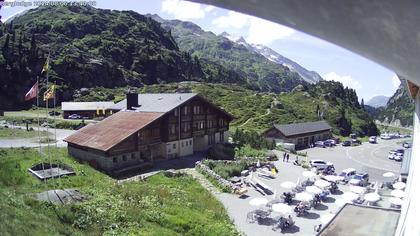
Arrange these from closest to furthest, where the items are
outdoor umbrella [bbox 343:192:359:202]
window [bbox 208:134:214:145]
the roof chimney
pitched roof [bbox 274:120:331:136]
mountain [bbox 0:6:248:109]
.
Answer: outdoor umbrella [bbox 343:192:359:202]
the roof chimney
window [bbox 208:134:214:145]
pitched roof [bbox 274:120:331:136]
mountain [bbox 0:6:248:109]

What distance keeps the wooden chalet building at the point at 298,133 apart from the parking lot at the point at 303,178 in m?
3.44

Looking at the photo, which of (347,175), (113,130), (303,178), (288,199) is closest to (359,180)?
(347,175)

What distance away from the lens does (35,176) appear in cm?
2608

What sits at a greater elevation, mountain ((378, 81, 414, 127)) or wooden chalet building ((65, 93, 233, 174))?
wooden chalet building ((65, 93, 233, 174))

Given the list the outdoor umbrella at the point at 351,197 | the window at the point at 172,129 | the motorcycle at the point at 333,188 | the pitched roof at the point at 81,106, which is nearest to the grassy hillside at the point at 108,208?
the window at the point at 172,129

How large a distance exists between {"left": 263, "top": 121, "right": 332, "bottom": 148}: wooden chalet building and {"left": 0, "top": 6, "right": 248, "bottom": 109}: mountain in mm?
50897

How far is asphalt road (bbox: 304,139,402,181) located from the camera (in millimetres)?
45656

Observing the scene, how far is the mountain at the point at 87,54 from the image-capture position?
91812 mm

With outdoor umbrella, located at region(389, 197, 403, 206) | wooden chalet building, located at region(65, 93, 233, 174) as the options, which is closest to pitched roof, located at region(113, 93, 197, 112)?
wooden chalet building, located at region(65, 93, 233, 174)

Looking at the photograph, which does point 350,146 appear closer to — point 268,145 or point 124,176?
point 268,145

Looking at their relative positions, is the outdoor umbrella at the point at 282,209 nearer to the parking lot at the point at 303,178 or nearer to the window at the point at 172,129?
the parking lot at the point at 303,178

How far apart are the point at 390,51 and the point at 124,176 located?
2848cm

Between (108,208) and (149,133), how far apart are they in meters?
16.1

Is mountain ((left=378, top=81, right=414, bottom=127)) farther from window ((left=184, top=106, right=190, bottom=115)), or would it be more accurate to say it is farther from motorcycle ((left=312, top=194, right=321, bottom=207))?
motorcycle ((left=312, top=194, right=321, bottom=207))
